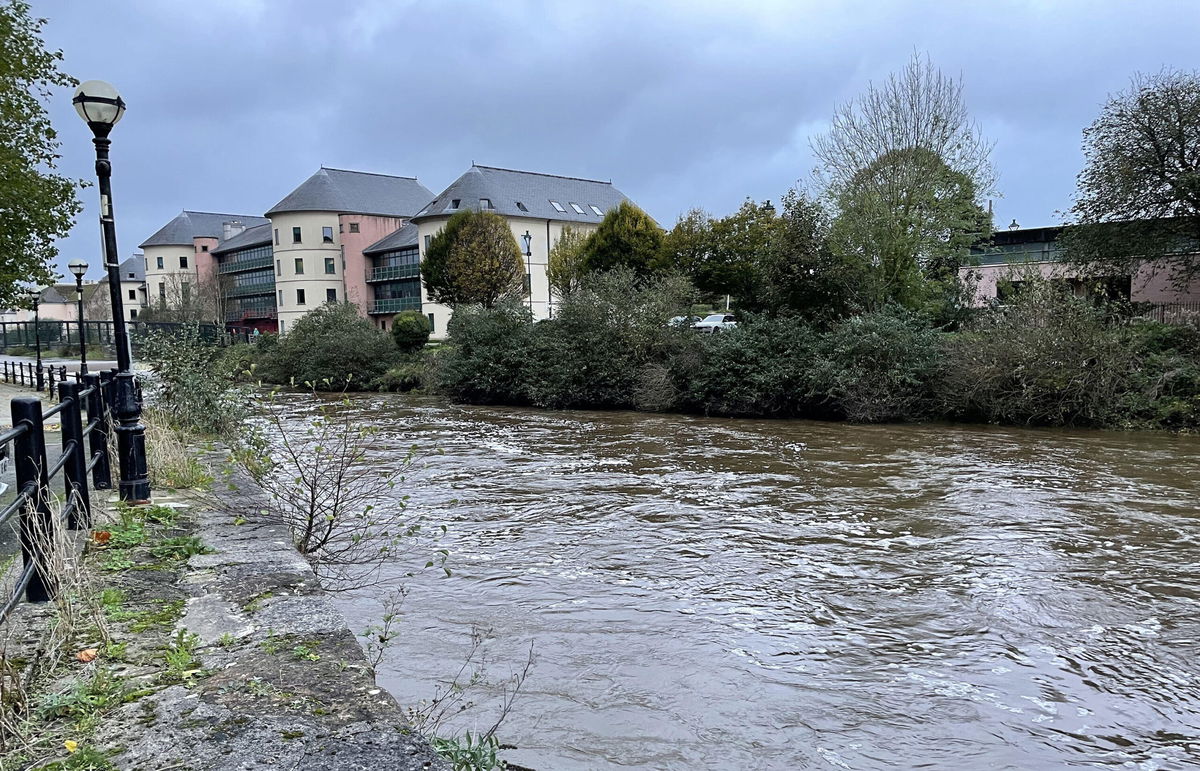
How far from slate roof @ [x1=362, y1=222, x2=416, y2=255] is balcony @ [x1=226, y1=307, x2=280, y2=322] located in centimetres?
1658

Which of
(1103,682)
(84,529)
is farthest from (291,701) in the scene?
(1103,682)

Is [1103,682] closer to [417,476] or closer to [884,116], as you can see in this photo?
[417,476]

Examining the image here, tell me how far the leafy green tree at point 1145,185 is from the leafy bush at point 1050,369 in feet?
27.9

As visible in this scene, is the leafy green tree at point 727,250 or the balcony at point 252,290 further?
the balcony at point 252,290

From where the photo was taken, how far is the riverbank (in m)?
2.78

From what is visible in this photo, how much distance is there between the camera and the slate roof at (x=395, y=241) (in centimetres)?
6262

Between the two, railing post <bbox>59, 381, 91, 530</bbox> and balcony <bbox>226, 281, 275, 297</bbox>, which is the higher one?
balcony <bbox>226, 281, 275, 297</bbox>

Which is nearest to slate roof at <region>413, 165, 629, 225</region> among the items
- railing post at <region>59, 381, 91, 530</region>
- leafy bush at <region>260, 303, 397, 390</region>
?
leafy bush at <region>260, 303, 397, 390</region>

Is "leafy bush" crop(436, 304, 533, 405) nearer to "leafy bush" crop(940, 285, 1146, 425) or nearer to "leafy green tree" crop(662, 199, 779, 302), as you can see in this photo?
"leafy green tree" crop(662, 199, 779, 302)

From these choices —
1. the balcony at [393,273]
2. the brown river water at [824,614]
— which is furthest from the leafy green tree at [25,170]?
the balcony at [393,273]

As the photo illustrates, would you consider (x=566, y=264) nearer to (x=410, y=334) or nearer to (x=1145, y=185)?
(x=410, y=334)

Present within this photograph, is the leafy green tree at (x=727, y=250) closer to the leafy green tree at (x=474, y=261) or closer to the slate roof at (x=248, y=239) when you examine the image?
the leafy green tree at (x=474, y=261)

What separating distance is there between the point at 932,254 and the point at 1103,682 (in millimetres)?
19803

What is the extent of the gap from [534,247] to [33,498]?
181 feet
